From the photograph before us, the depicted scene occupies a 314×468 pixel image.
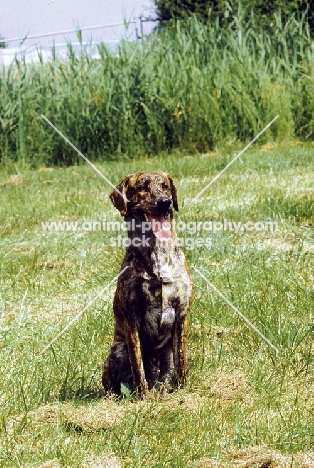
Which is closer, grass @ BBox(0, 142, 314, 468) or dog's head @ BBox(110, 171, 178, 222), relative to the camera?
grass @ BBox(0, 142, 314, 468)

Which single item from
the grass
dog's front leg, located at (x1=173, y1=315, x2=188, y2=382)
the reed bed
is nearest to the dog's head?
dog's front leg, located at (x1=173, y1=315, x2=188, y2=382)

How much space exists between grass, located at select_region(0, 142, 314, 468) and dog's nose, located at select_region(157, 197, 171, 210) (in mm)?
924

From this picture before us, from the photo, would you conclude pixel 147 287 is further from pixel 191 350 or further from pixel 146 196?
pixel 191 350

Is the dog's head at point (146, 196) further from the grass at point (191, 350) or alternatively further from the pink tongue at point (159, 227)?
the grass at point (191, 350)

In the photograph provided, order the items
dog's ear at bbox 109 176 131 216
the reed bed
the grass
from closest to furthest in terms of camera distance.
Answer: the grass → dog's ear at bbox 109 176 131 216 → the reed bed

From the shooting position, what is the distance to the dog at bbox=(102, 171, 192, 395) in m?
3.60

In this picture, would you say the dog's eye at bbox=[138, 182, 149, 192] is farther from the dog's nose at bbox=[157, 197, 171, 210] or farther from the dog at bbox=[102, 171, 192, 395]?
the dog's nose at bbox=[157, 197, 171, 210]

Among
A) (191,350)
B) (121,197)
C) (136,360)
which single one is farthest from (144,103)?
(136,360)

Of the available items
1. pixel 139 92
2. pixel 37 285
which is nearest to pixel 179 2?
pixel 139 92

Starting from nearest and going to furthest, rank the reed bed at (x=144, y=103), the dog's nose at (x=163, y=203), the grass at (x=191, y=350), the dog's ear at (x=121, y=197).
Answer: the grass at (x=191, y=350) < the dog's nose at (x=163, y=203) < the dog's ear at (x=121, y=197) < the reed bed at (x=144, y=103)

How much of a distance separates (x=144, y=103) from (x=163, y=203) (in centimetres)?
894

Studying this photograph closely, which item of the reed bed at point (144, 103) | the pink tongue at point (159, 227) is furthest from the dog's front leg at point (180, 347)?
the reed bed at point (144, 103)

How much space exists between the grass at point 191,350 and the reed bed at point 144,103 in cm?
385

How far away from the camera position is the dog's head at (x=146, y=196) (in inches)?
141
